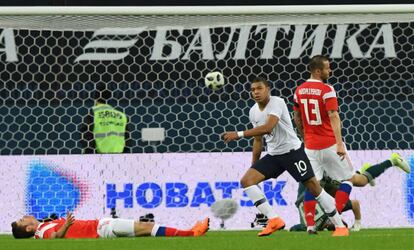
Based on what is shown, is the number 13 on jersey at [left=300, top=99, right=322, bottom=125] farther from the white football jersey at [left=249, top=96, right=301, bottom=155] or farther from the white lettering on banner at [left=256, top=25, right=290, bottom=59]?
the white lettering on banner at [left=256, top=25, right=290, bottom=59]

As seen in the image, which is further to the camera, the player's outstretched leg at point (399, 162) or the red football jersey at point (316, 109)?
the player's outstretched leg at point (399, 162)

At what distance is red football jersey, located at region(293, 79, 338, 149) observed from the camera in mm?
9758

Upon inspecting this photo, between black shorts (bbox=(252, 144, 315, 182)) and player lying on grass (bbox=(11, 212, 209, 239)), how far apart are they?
2.11 ft

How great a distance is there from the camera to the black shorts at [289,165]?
9.62m

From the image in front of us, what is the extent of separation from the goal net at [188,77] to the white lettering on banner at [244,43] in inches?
0.6

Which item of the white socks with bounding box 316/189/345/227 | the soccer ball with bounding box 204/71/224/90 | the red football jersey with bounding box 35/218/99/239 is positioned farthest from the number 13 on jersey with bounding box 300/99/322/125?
the soccer ball with bounding box 204/71/224/90

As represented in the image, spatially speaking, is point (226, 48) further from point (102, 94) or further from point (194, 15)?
point (102, 94)

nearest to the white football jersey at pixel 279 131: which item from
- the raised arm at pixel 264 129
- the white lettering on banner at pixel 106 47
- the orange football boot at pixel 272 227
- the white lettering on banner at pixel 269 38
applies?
the raised arm at pixel 264 129

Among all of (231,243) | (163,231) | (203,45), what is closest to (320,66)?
(163,231)

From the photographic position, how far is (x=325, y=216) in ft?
33.9

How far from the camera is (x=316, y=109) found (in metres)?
9.98

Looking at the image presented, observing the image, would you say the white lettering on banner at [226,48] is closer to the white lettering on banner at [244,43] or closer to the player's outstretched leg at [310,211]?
the white lettering on banner at [244,43]

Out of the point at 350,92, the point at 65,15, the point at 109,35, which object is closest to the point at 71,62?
the point at 109,35

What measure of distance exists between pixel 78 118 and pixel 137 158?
3.64 ft
